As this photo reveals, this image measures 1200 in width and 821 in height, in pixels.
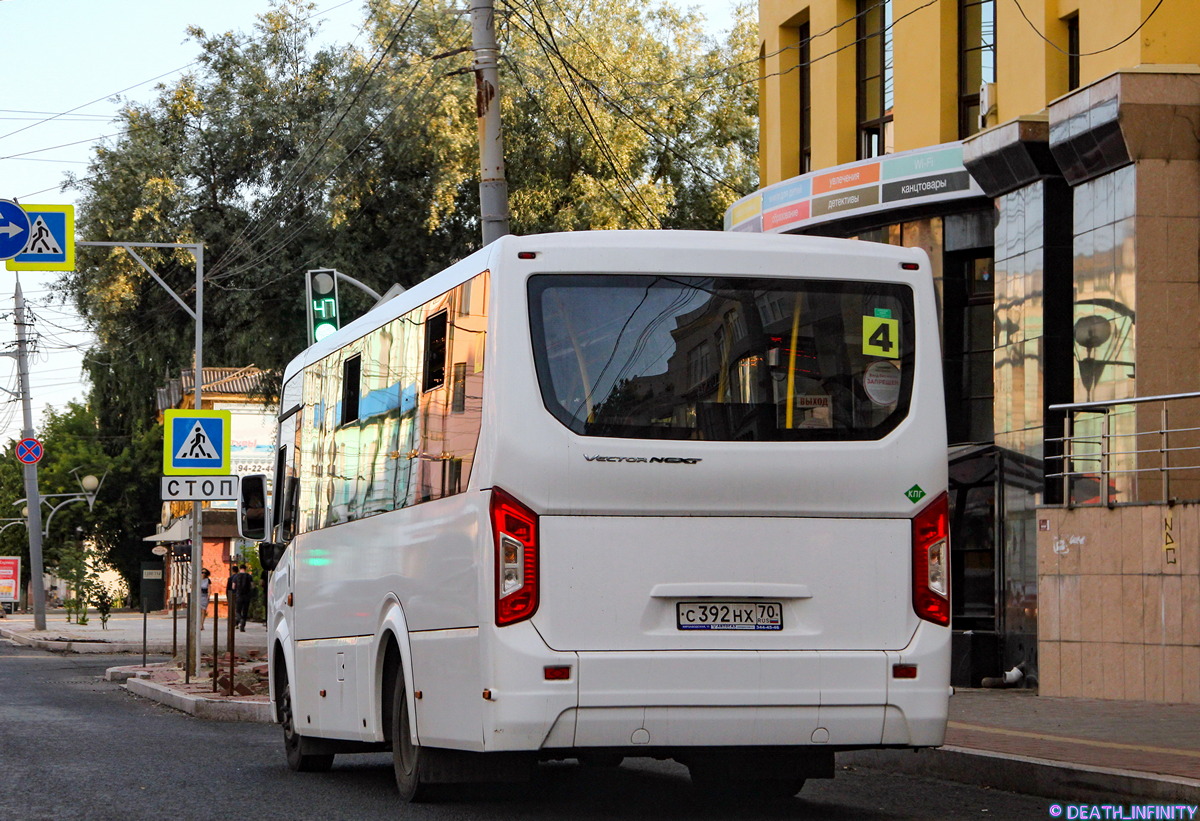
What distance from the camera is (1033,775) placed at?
33.0 feet

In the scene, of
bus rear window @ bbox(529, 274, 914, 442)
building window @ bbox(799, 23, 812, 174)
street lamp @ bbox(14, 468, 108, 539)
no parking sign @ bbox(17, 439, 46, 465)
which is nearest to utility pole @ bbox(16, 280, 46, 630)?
no parking sign @ bbox(17, 439, 46, 465)

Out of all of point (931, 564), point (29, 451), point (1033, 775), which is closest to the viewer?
point (931, 564)

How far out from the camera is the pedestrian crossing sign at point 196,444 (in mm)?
21781

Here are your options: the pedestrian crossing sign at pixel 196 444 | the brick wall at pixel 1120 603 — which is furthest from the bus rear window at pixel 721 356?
the pedestrian crossing sign at pixel 196 444

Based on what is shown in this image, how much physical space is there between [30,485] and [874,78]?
2928cm

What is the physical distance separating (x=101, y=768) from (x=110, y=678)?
13.9 metres

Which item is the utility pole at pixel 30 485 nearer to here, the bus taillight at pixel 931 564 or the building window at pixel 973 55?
the building window at pixel 973 55

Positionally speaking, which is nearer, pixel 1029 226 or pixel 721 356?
pixel 721 356

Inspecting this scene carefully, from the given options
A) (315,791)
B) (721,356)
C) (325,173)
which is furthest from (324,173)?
(721,356)

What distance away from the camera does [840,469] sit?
28.1ft

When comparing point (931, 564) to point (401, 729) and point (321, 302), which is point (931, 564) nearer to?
point (401, 729)

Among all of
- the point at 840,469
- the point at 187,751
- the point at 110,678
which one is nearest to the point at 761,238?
the point at 840,469

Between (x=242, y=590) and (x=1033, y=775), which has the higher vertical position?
(x=1033, y=775)

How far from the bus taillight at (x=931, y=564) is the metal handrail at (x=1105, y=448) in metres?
8.02
